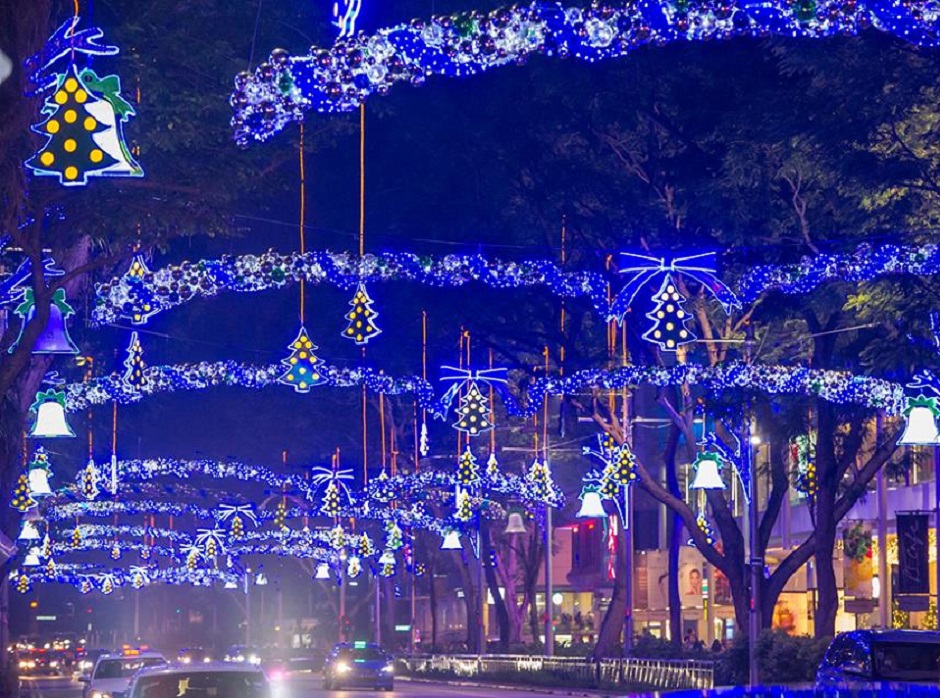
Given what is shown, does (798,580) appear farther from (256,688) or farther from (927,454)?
(256,688)

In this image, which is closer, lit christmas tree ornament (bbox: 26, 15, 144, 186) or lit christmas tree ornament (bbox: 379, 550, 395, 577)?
lit christmas tree ornament (bbox: 26, 15, 144, 186)

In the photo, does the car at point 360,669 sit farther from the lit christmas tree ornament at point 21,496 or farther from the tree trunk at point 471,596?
the lit christmas tree ornament at point 21,496

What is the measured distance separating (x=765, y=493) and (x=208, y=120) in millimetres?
49321

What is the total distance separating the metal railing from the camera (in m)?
47.0

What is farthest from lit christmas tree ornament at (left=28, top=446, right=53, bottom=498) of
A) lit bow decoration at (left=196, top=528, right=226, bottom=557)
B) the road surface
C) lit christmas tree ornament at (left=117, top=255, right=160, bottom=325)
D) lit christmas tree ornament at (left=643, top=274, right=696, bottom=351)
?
lit bow decoration at (left=196, top=528, right=226, bottom=557)

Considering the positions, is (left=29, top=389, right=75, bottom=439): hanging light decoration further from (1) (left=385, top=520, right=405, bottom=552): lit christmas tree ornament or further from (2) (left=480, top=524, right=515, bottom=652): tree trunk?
(2) (left=480, top=524, right=515, bottom=652): tree trunk

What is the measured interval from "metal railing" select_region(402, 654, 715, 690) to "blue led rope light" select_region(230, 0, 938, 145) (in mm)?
22940

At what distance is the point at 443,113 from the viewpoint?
39.6 metres

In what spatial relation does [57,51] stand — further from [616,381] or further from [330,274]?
[616,381]

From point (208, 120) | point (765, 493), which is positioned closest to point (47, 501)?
point (765, 493)

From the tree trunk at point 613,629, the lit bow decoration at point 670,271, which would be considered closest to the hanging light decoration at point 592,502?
the tree trunk at point 613,629

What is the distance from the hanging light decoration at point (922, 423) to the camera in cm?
2995

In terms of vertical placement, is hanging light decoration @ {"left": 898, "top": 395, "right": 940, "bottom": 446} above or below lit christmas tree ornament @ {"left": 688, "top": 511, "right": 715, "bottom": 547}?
above

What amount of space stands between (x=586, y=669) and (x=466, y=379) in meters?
14.8
